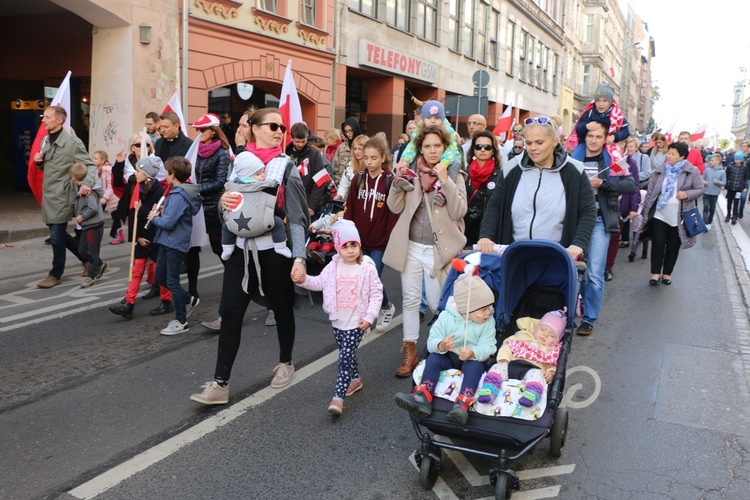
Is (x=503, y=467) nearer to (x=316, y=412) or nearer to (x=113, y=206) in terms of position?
(x=316, y=412)

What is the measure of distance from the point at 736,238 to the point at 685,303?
8.46 meters

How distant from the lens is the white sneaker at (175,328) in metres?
5.98

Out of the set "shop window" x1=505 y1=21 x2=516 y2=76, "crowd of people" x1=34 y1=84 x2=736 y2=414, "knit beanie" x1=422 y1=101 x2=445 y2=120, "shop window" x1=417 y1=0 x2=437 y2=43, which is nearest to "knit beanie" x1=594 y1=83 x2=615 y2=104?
"crowd of people" x1=34 y1=84 x2=736 y2=414

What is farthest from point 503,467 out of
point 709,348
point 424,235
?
point 709,348

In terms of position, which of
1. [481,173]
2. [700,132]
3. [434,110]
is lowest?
[481,173]

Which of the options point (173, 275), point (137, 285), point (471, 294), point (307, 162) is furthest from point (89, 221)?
point (471, 294)

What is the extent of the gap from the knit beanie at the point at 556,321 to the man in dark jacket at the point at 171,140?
4574 millimetres

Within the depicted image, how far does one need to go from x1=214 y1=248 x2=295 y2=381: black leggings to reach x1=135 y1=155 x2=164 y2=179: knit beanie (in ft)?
8.69

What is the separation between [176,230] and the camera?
611 centimetres

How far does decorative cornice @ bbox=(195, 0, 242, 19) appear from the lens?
1402cm

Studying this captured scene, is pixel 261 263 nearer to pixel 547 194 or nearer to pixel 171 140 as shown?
pixel 547 194

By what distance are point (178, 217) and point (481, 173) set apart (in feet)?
9.59

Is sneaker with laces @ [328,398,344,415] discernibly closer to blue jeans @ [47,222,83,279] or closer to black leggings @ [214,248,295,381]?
black leggings @ [214,248,295,381]

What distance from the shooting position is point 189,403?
4.44m
